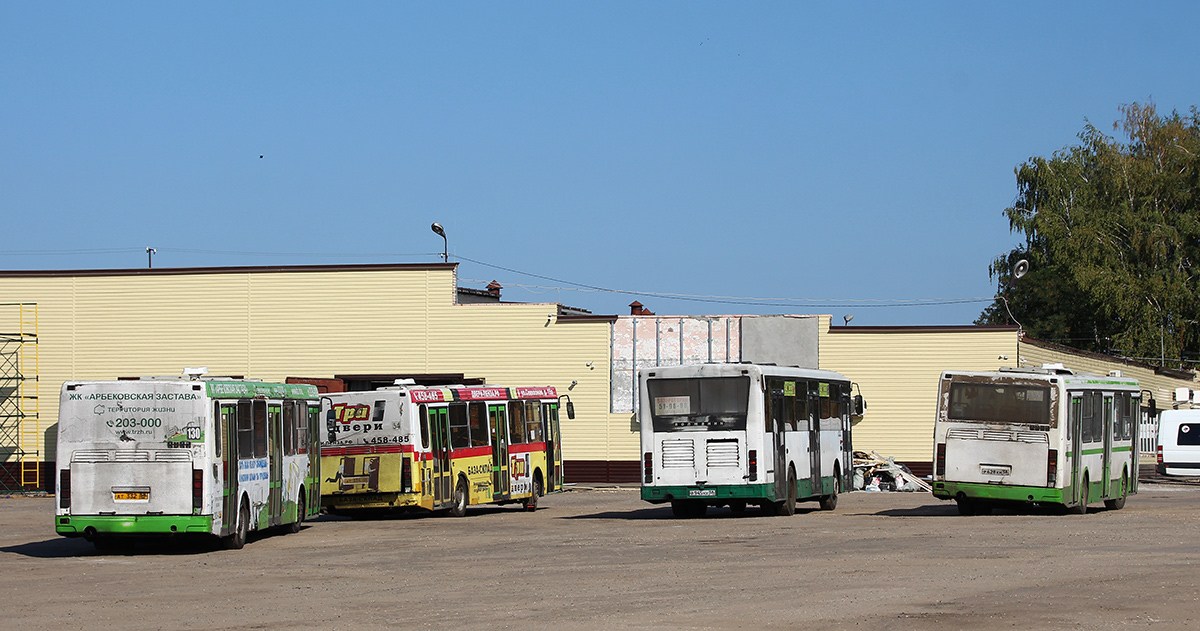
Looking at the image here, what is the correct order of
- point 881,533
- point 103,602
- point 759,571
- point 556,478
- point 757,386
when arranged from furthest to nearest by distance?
1. point 556,478
2. point 757,386
3. point 881,533
4. point 759,571
5. point 103,602

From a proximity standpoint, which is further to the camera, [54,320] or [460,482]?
[54,320]

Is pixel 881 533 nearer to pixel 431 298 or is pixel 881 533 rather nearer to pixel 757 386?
pixel 757 386

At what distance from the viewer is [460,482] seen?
29953mm

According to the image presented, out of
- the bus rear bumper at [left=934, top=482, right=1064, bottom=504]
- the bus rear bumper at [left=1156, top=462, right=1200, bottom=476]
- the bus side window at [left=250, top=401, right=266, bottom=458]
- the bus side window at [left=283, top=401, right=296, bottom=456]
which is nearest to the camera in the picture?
the bus side window at [left=250, top=401, right=266, bottom=458]

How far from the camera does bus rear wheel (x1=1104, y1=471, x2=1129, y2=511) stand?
1206 inches

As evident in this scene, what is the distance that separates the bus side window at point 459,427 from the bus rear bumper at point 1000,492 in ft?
29.8

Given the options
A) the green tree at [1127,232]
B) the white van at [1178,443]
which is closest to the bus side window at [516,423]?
the white van at [1178,443]

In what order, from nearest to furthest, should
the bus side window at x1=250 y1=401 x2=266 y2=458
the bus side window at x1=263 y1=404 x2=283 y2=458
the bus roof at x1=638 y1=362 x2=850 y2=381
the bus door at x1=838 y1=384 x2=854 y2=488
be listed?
the bus side window at x1=250 y1=401 x2=266 y2=458, the bus side window at x1=263 y1=404 x2=283 y2=458, the bus roof at x1=638 y1=362 x2=850 y2=381, the bus door at x1=838 y1=384 x2=854 y2=488

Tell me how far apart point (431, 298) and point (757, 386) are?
72.2 ft

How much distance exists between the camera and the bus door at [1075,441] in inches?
1081

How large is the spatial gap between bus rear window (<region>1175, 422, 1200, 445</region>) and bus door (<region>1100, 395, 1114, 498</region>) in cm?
1620

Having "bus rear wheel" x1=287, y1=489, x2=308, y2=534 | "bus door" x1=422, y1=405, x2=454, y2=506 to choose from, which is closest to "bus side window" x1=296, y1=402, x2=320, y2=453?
"bus rear wheel" x1=287, y1=489, x2=308, y2=534

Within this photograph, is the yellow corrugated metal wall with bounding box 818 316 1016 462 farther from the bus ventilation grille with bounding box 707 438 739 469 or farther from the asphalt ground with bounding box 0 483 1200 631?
the bus ventilation grille with bounding box 707 438 739 469

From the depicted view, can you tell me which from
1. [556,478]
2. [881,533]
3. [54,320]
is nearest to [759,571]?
[881,533]
